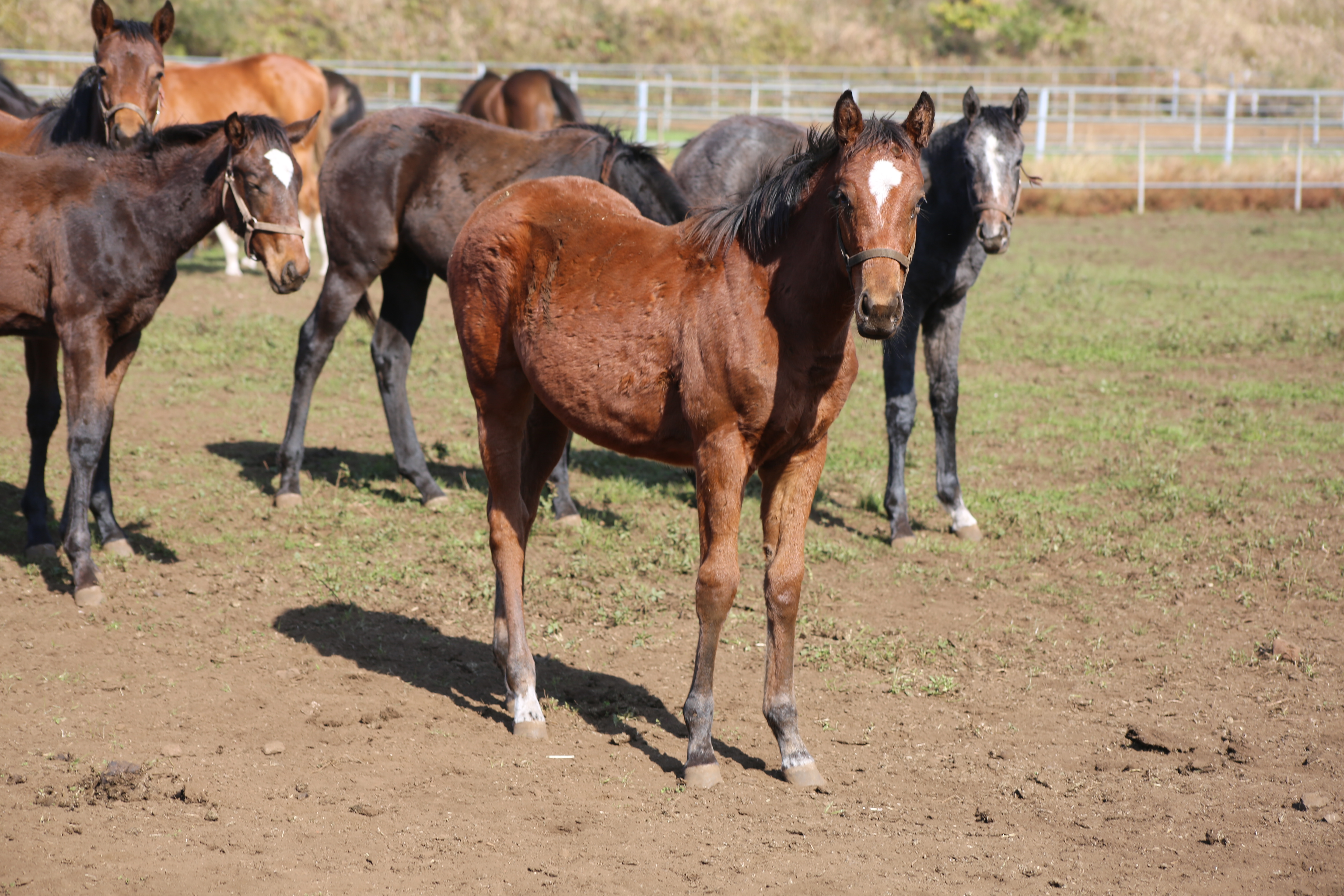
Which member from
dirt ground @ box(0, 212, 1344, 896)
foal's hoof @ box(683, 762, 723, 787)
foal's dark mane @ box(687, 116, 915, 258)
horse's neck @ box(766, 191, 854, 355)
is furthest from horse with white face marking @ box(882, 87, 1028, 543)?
foal's hoof @ box(683, 762, 723, 787)

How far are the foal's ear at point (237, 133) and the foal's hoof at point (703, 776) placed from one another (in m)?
3.58

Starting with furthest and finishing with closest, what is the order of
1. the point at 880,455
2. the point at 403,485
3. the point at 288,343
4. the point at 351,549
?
the point at 288,343 < the point at 880,455 < the point at 403,485 < the point at 351,549

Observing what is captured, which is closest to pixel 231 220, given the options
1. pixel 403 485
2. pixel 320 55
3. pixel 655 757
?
pixel 403 485

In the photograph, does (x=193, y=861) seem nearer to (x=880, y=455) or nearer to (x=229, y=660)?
(x=229, y=660)

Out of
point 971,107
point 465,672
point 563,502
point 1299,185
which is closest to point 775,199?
point 465,672

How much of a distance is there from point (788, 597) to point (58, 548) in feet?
13.5

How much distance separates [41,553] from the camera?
589 cm

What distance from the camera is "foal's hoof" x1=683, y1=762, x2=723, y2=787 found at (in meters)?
3.94

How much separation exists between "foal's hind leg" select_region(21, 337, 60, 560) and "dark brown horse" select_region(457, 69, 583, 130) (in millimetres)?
8017

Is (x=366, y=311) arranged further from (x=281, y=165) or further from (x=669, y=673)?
(x=669, y=673)

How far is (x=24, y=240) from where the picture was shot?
528 centimetres

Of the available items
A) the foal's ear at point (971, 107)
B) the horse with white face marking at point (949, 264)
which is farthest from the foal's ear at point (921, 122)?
the foal's ear at point (971, 107)

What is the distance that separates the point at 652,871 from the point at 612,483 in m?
4.42

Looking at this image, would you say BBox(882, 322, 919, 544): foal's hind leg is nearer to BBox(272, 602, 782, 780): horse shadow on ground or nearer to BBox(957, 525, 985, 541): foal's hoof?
BBox(957, 525, 985, 541): foal's hoof
